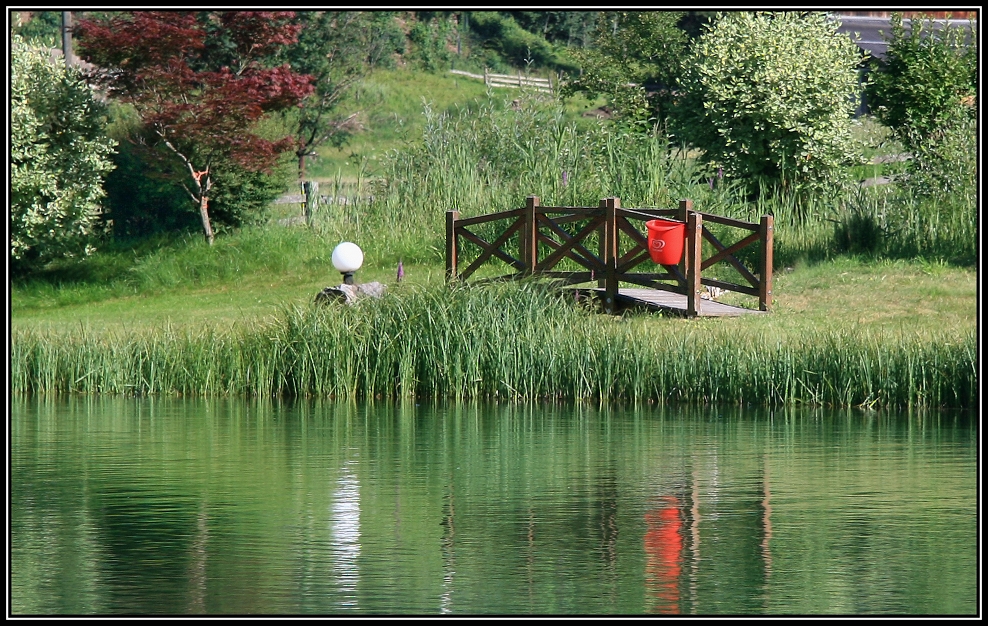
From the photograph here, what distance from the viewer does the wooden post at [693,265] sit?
18.7 meters

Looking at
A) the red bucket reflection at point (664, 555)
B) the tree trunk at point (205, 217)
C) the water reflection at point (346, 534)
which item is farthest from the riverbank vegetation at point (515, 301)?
the red bucket reflection at point (664, 555)

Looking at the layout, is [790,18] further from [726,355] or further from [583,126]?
[726,355]

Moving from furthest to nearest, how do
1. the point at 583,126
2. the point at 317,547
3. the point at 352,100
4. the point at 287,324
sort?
the point at 352,100 → the point at 583,126 → the point at 287,324 → the point at 317,547

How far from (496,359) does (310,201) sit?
1081 centimetres

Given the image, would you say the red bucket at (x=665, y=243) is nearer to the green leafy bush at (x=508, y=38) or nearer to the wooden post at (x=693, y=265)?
the wooden post at (x=693, y=265)

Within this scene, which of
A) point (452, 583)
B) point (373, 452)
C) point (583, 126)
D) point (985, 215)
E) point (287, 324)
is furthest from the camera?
point (583, 126)

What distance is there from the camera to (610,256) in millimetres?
19719

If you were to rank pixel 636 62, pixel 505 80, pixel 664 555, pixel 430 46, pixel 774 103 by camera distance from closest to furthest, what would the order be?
pixel 664 555 < pixel 774 103 < pixel 636 62 < pixel 505 80 < pixel 430 46

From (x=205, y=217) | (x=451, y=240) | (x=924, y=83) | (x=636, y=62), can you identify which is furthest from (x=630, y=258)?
(x=636, y=62)

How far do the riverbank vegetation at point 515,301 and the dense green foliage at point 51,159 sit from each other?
0.91 metres

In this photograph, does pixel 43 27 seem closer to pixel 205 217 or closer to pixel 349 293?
pixel 205 217

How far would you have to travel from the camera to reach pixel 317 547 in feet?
29.6

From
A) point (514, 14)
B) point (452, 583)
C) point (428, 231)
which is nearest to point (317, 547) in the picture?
point (452, 583)

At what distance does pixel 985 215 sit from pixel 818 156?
462cm
